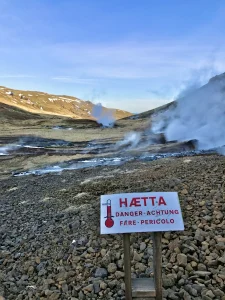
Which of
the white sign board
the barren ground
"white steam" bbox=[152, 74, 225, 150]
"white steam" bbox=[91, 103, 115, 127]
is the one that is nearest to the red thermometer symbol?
the white sign board

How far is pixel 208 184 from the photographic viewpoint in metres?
8.98

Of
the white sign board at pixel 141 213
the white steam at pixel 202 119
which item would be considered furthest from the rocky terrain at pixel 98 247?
the white steam at pixel 202 119

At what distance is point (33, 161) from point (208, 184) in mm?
19891

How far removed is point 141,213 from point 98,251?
93.1 inches

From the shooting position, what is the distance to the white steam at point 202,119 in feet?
94.4

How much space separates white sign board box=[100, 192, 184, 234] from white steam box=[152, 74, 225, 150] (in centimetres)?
2140

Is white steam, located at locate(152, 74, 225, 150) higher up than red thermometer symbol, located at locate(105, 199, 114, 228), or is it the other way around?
white steam, located at locate(152, 74, 225, 150)

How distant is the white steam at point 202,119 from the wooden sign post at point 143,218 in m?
21.4

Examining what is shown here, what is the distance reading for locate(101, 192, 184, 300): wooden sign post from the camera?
450cm

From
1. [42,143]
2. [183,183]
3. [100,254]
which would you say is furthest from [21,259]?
[42,143]

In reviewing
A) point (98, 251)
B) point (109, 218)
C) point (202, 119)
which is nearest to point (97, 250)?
point (98, 251)

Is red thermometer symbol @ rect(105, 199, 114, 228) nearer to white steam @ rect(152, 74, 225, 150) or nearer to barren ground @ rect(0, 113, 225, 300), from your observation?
barren ground @ rect(0, 113, 225, 300)

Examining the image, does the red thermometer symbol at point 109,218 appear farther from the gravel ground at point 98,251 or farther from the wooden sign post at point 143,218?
the gravel ground at point 98,251

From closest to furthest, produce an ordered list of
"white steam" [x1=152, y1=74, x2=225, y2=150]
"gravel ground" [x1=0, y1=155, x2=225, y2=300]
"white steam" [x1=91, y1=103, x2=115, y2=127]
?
"gravel ground" [x1=0, y1=155, x2=225, y2=300] → "white steam" [x1=152, y1=74, x2=225, y2=150] → "white steam" [x1=91, y1=103, x2=115, y2=127]
